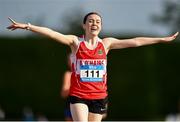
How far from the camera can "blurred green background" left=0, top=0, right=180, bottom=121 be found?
28.2 meters

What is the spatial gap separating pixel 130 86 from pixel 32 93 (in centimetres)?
382

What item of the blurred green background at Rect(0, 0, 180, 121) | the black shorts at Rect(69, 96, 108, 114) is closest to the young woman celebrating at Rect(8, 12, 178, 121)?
the black shorts at Rect(69, 96, 108, 114)

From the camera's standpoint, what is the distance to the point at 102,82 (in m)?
10.8

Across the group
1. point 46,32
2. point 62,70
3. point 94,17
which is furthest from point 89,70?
point 62,70

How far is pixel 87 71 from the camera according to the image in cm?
1075

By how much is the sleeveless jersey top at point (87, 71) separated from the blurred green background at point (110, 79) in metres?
17.3

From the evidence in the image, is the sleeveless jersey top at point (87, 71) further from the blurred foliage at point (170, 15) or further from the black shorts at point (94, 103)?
the blurred foliage at point (170, 15)

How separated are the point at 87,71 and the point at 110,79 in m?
17.4

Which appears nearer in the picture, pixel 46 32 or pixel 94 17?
pixel 46 32

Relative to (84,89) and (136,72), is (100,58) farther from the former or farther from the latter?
(136,72)

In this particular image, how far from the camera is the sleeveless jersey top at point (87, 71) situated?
35.2 feet

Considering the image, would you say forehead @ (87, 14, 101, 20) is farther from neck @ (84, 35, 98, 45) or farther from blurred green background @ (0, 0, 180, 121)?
blurred green background @ (0, 0, 180, 121)

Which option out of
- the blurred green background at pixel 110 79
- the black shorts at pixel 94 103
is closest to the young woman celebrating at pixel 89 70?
the black shorts at pixel 94 103

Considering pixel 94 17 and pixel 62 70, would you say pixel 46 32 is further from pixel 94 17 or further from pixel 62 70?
pixel 62 70
